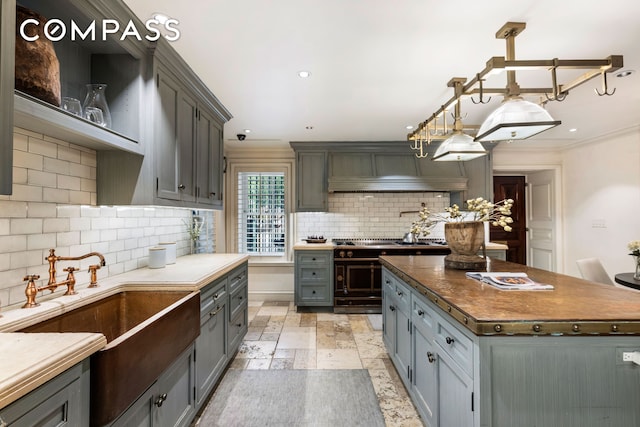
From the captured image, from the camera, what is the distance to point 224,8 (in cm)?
170

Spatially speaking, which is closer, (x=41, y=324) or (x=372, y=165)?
(x=41, y=324)

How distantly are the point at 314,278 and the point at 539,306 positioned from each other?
3248mm

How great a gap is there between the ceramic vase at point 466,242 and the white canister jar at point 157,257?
2.27 meters

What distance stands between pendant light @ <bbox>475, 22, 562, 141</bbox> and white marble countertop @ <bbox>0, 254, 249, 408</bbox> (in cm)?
206

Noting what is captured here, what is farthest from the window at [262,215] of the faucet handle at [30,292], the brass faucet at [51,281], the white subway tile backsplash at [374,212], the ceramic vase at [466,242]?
the faucet handle at [30,292]

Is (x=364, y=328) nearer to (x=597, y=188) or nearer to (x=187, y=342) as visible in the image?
(x=187, y=342)

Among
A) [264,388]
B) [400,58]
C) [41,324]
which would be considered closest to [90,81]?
[41,324]

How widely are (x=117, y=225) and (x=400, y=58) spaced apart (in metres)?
2.41

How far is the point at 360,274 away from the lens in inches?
170

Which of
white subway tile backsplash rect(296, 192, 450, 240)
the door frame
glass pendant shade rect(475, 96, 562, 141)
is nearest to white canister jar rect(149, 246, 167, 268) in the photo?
glass pendant shade rect(475, 96, 562, 141)

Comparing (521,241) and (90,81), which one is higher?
(90,81)

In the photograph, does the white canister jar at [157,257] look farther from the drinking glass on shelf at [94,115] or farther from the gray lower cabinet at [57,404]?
the gray lower cabinet at [57,404]

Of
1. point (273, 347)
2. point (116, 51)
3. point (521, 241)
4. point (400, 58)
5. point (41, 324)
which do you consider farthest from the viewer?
point (521, 241)

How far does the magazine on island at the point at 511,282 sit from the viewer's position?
5.31 feet
